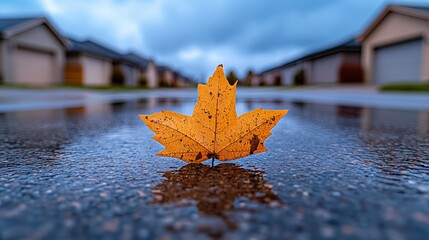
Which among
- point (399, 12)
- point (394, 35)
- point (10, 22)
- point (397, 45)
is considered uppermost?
point (399, 12)

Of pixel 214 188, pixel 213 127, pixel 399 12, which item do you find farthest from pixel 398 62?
pixel 214 188

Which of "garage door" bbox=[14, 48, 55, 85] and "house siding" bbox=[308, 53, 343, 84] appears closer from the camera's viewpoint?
"garage door" bbox=[14, 48, 55, 85]

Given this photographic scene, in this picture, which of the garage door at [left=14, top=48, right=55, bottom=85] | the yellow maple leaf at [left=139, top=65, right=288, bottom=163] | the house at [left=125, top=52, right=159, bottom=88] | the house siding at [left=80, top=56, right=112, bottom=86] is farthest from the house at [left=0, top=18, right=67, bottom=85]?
the yellow maple leaf at [left=139, top=65, right=288, bottom=163]

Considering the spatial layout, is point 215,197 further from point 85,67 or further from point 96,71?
point 96,71

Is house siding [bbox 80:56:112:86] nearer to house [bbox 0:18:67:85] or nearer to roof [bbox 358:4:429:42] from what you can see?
house [bbox 0:18:67:85]

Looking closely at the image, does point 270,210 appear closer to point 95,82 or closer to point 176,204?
point 176,204

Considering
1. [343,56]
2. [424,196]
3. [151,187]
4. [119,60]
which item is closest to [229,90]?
[151,187]

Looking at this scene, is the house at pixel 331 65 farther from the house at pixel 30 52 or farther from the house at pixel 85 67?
the house at pixel 30 52
